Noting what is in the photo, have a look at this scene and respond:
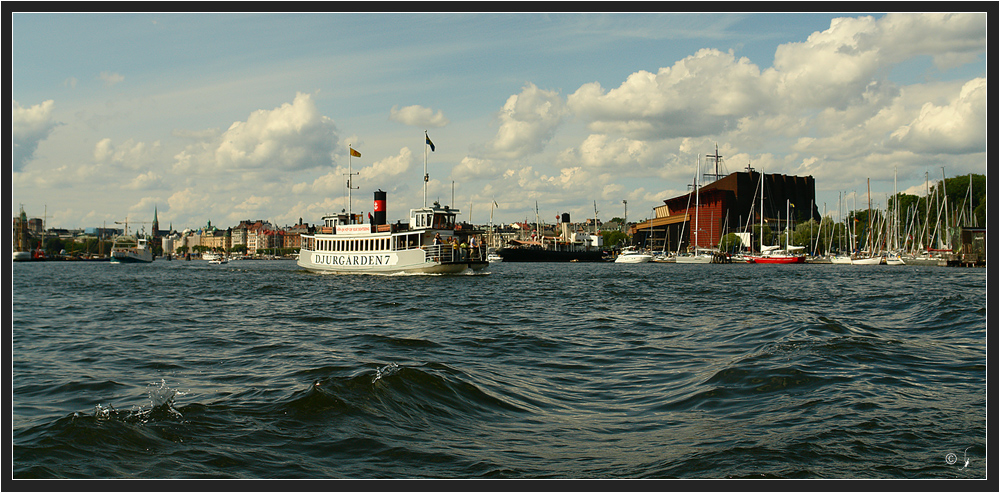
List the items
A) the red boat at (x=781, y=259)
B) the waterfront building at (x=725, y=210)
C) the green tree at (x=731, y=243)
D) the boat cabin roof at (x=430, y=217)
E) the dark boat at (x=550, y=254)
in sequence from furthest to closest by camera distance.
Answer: the waterfront building at (x=725, y=210), the dark boat at (x=550, y=254), the green tree at (x=731, y=243), the red boat at (x=781, y=259), the boat cabin roof at (x=430, y=217)

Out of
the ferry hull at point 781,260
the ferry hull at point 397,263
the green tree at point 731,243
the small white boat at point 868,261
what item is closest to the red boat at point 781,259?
the ferry hull at point 781,260

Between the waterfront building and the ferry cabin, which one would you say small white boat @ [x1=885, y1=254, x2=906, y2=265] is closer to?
the ferry cabin

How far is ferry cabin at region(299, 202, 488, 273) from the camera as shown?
47844mm

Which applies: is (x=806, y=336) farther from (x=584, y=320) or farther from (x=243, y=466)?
(x=243, y=466)

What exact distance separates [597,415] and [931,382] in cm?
553

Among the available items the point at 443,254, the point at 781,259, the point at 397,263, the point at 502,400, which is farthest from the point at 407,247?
the point at 781,259

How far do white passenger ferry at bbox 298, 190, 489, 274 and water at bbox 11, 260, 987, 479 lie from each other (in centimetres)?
2930

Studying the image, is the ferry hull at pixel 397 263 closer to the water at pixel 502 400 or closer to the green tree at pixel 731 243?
the water at pixel 502 400

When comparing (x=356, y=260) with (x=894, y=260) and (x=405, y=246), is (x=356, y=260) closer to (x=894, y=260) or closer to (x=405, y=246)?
(x=405, y=246)

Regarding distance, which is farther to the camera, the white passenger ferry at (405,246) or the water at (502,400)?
the white passenger ferry at (405,246)

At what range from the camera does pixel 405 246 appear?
165ft

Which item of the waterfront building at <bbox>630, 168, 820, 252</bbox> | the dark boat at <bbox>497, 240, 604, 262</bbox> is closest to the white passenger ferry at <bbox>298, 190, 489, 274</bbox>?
the dark boat at <bbox>497, 240, 604, 262</bbox>

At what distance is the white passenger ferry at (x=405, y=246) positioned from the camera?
47.9 meters

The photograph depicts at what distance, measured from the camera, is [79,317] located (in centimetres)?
2150
